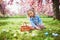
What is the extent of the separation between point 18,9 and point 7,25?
0.21 metres

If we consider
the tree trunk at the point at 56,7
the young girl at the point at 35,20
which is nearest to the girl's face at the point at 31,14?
the young girl at the point at 35,20

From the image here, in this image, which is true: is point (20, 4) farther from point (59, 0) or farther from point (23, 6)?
point (59, 0)

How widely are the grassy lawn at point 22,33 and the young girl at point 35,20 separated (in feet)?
0.14

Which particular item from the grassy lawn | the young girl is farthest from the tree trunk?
the young girl

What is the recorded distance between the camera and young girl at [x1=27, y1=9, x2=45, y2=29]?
146 centimetres

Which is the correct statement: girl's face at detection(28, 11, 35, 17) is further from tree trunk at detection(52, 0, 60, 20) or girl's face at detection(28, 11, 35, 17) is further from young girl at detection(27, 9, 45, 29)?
tree trunk at detection(52, 0, 60, 20)

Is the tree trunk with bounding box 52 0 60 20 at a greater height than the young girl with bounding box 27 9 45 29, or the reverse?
the tree trunk with bounding box 52 0 60 20

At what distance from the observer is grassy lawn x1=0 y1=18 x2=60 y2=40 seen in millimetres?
1421

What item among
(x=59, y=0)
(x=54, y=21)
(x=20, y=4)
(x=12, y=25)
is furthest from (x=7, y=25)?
(x=59, y=0)

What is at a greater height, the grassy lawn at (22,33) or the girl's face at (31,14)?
the girl's face at (31,14)

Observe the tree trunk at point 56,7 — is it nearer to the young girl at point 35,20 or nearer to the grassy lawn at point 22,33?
the grassy lawn at point 22,33

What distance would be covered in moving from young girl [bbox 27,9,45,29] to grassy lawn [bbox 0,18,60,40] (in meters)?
0.04

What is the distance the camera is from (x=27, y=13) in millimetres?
1470

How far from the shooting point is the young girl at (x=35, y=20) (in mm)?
1461
